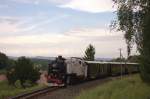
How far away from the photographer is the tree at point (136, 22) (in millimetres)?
26266

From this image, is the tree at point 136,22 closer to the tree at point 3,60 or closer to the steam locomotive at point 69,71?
the steam locomotive at point 69,71

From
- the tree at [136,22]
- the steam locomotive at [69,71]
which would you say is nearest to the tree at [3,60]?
the steam locomotive at [69,71]

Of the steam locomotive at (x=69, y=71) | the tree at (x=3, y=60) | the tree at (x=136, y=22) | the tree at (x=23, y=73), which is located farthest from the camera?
the tree at (x=3, y=60)

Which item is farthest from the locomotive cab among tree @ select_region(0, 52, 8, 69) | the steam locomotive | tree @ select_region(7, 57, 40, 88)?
tree @ select_region(0, 52, 8, 69)

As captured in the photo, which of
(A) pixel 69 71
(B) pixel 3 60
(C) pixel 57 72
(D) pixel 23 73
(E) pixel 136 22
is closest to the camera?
(E) pixel 136 22

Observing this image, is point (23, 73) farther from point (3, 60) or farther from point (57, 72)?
point (3, 60)

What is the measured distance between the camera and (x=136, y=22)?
2744 cm

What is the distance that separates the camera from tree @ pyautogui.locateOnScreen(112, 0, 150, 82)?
26266mm

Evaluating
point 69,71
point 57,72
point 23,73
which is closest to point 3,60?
point 23,73

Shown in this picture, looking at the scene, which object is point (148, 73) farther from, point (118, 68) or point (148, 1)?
point (118, 68)

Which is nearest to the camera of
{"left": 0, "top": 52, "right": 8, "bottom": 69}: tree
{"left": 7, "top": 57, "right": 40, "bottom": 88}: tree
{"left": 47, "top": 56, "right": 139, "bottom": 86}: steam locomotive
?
{"left": 47, "top": 56, "right": 139, "bottom": 86}: steam locomotive

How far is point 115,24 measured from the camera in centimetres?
2744

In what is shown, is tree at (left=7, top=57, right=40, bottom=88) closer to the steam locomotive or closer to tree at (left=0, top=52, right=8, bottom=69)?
the steam locomotive

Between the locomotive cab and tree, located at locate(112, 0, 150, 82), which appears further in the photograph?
the locomotive cab
